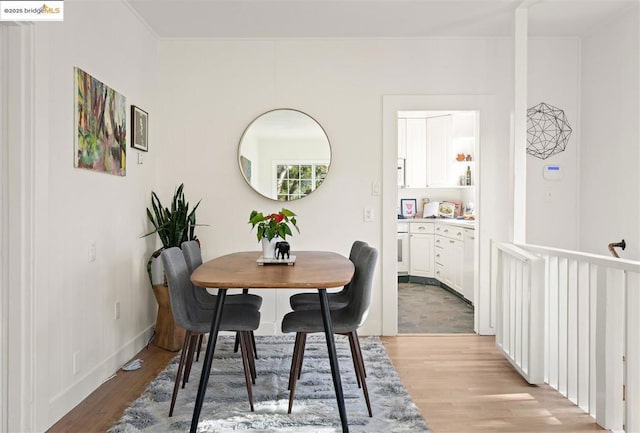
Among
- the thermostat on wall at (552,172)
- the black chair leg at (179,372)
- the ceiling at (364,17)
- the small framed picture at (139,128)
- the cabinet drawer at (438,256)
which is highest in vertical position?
the ceiling at (364,17)

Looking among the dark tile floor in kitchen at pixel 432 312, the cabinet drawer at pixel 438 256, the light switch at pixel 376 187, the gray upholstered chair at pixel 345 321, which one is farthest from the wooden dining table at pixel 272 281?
the cabinet drawer at pixel 438 256

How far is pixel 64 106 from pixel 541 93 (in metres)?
3.70

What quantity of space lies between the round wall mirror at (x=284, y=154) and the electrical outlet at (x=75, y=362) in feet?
6.16

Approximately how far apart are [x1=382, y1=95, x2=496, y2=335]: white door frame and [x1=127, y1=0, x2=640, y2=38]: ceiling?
0.56m

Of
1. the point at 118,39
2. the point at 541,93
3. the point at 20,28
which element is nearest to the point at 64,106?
the point at 20,28

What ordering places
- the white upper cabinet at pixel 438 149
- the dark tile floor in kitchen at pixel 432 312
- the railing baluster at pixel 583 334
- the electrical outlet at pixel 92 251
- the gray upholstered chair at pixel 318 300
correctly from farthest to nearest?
the white upper cabinet at pixel 438 149
the dark tile floor in kitchen at pixel 432 312
the gray upholstered chair at pixel 318 300
the electrical outlet at pixel 92 251
the railing baluster at pixel 583 334

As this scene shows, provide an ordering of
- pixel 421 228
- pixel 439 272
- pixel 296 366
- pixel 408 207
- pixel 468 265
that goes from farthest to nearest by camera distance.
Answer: pixel 408 207 → pixel 421 228 → pixel 439 272 → pixel 468 265 → pixel 296 366

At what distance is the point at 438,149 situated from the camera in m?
6.03

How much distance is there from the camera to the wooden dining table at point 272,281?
2.12 metres

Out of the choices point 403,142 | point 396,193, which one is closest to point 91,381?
point 396,193

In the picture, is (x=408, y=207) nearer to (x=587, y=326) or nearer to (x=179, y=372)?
(x=587, y=326)

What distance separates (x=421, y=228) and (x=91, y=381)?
14.6 feet

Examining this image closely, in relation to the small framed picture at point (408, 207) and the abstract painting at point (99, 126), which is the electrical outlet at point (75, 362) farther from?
the small framed picture at point (408, 207)

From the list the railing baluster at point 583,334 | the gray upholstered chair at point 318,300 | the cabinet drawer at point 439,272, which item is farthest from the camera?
the cabinet drawer at point 439,272
